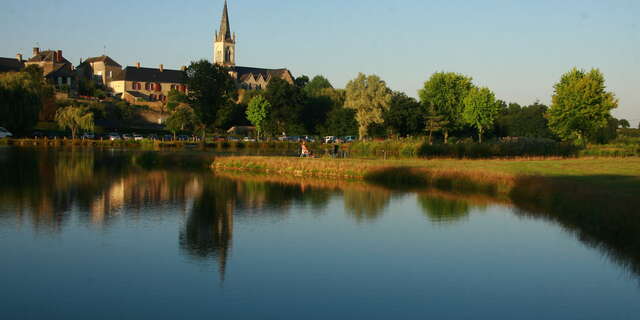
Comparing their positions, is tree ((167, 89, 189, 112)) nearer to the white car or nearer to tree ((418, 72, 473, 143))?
the white car

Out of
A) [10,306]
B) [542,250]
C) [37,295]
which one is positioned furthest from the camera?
[542,250]

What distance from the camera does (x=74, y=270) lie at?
16.7 m

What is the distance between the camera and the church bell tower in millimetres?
184500

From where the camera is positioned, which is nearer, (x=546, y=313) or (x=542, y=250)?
(x=546, y=313)

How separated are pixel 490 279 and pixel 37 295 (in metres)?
11.5

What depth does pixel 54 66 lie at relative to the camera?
457 feet

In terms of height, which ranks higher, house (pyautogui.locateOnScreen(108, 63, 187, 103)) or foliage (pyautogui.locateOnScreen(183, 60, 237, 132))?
house (pyautogui.locateOnScreen(108, 63, 187, 103))

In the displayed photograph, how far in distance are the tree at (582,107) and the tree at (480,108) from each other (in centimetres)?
1983

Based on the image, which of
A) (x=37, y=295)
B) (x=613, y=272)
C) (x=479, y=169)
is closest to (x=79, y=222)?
(x=37, y=295)

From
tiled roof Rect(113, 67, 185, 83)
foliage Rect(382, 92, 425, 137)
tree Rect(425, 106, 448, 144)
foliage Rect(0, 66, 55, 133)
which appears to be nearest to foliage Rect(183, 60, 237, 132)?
foliage Rect(0, 66, 55, 133)

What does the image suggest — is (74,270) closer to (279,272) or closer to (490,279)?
(279,272)

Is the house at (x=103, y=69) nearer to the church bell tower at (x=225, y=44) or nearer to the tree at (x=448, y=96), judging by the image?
the church bell tower at (x=225, y=44)

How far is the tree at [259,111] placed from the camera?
109938 millimetres

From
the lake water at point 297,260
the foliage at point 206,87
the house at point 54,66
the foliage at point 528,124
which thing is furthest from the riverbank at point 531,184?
the house at point 54,66
